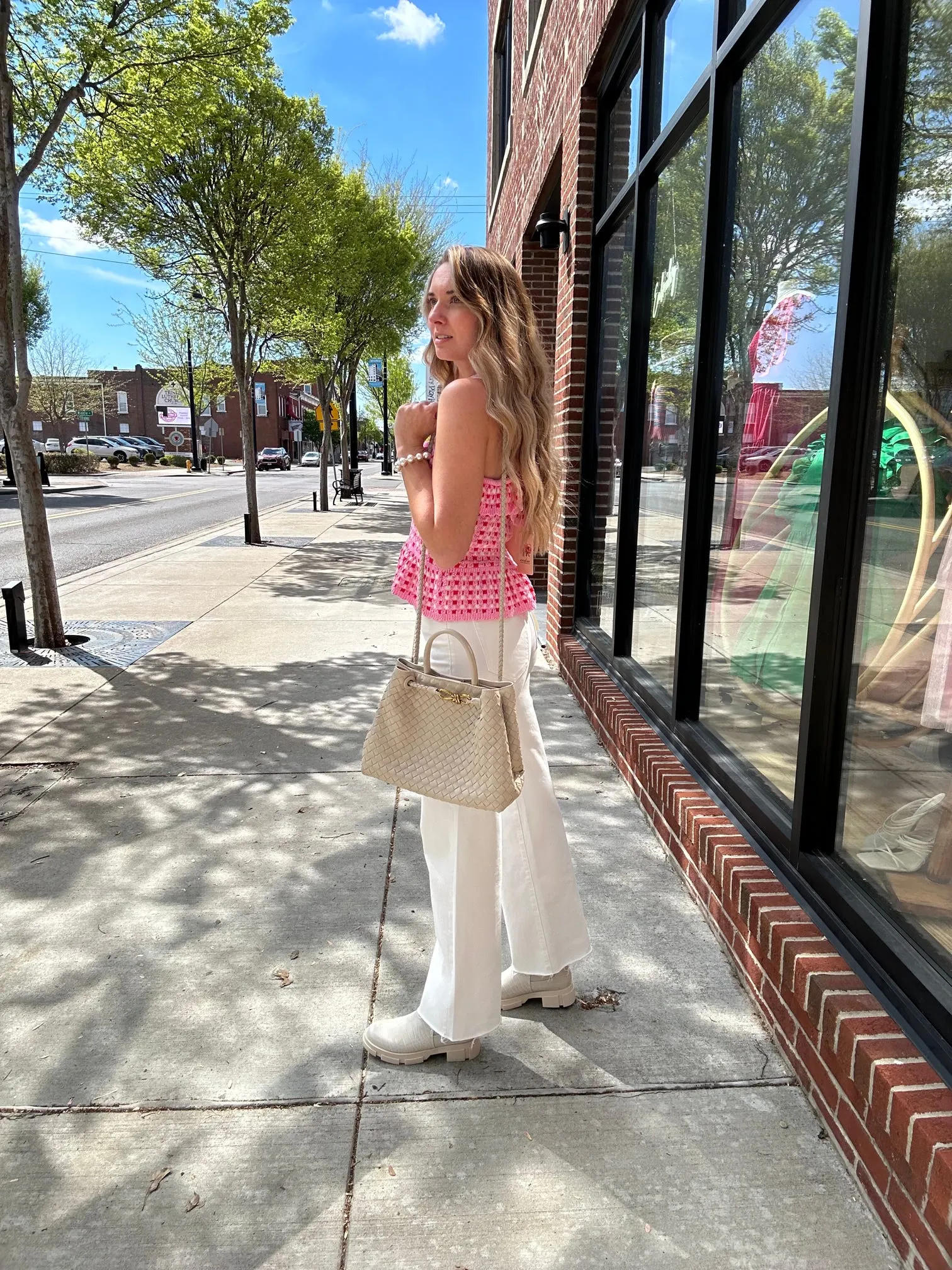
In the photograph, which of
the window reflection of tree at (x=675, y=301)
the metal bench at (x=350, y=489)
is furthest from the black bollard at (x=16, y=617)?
the metal bench at (x=350, y=489)

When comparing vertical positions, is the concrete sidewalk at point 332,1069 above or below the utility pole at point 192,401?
below

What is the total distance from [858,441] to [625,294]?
10.5 ft

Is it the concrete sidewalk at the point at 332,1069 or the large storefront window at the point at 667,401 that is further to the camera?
the large storefront window at the point at 667,401

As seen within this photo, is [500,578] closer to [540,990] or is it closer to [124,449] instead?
[540,990]

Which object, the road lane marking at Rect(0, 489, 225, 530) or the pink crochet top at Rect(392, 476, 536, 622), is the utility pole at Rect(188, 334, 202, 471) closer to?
the road lane marking at Rect(0, 489, 225, 530)

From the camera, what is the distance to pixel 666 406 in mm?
4355

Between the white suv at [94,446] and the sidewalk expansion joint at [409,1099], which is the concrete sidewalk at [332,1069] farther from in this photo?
the white suv at [94,446]

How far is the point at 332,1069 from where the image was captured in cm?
236

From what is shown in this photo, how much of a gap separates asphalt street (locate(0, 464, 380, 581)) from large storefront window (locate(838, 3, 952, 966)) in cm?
1071

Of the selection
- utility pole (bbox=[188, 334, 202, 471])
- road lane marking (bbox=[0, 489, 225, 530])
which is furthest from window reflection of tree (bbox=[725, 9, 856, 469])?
utility pole (bbox=[188, 334, 202, 471])

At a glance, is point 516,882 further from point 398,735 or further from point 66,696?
point 66,696

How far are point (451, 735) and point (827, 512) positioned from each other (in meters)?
1.16

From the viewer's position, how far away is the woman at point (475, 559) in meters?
2.09

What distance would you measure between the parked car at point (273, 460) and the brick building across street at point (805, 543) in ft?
206
